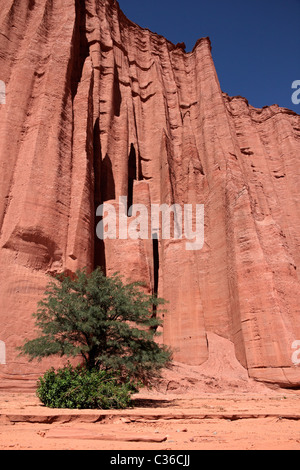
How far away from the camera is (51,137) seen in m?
17.5

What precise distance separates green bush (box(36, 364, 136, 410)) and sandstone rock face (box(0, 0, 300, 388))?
14.5ft

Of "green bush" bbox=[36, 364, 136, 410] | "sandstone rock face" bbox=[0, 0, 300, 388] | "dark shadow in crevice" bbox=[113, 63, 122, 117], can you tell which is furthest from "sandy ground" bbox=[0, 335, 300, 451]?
A: "dark shadow in crevice" bbox=[113, 63, 122, 117]

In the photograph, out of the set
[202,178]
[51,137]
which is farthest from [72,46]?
[202,178]

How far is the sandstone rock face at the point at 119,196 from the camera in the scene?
15219mm

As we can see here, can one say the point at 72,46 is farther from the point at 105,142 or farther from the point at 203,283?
the point at 203,283

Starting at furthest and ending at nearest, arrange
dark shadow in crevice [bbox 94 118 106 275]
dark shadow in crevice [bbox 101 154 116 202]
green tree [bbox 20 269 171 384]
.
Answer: dark shadow in crevice [bbox 101 154 116 202], dark shadow in crevice [bbox 94 118 106 275], green tree [bbox 20 269 171 384]

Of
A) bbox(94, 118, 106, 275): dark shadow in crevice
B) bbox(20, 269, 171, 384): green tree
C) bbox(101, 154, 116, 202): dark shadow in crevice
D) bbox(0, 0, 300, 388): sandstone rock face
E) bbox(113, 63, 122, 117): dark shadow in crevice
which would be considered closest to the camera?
bbox(20, 269, 171, 384): green tree

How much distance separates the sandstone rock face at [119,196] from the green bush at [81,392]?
14.5 feet

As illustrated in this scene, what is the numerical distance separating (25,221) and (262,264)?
1233 centimetres

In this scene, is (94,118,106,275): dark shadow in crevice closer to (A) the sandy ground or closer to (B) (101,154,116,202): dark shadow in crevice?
(B) (101,154,116,202): dark shadow in crevice

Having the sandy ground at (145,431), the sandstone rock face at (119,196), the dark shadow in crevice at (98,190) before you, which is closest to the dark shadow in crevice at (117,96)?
the sandstone rock face at (119,196)

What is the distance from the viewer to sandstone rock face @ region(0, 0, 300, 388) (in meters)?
15.2

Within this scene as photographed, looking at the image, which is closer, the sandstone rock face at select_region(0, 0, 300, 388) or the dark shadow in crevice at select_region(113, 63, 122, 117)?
the sandstone rock face at select_region(0, 0, 300, 388)

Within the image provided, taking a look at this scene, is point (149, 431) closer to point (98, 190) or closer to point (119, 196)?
point (98, 190)
